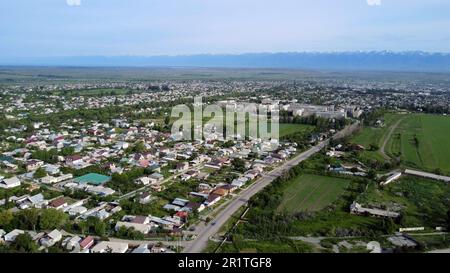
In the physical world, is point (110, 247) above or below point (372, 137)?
below

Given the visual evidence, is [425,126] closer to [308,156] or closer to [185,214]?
[308,156]

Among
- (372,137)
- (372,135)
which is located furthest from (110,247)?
(372,135)

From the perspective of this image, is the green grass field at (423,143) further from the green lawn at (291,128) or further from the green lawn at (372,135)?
the green lawn at (291,128)

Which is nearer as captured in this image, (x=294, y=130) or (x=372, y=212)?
(x=372, y=212)

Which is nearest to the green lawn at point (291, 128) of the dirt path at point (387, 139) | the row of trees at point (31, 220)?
the dirt path at point (387, 139)

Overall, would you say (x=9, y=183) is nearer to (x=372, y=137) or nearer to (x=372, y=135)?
(x=372, y=137)
